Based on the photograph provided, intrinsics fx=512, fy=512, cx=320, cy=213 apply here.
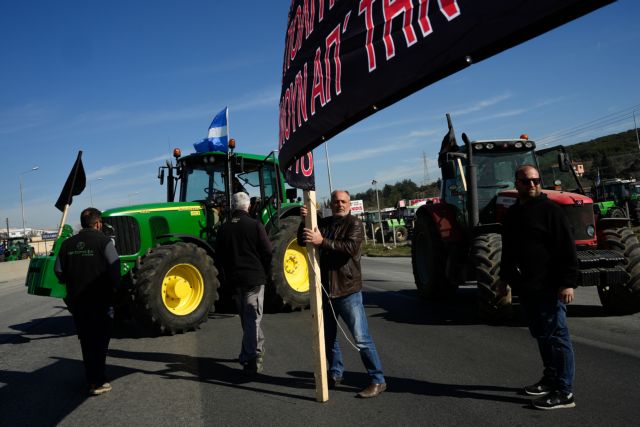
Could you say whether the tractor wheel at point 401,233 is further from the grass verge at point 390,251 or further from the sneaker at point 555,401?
the sneaker at point 555,401

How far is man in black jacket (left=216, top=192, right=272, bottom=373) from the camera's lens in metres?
5.09

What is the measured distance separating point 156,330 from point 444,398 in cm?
430

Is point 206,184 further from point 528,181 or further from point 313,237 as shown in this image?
point 528,181

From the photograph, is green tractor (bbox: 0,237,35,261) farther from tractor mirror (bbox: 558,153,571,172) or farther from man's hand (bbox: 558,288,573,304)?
man's hand (bbox: 558,288,573,304)

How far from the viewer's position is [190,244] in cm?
752

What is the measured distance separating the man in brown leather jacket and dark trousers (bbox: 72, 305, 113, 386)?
2.21 m

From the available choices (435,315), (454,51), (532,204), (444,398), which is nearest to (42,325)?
(435,315)

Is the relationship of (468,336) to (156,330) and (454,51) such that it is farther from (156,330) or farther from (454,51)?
(454,51)

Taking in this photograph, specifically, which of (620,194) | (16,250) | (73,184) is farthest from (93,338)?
(16,250)

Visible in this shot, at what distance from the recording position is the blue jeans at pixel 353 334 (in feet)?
13.8

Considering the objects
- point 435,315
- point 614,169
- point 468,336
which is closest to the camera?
point 468,336

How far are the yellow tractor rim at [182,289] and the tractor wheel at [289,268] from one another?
136 cm

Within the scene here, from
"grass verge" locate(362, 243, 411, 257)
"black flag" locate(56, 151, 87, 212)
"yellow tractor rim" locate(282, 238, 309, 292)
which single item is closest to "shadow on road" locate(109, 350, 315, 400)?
"black flag" locate(56, 151, 87, 212)

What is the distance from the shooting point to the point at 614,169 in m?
68.9
